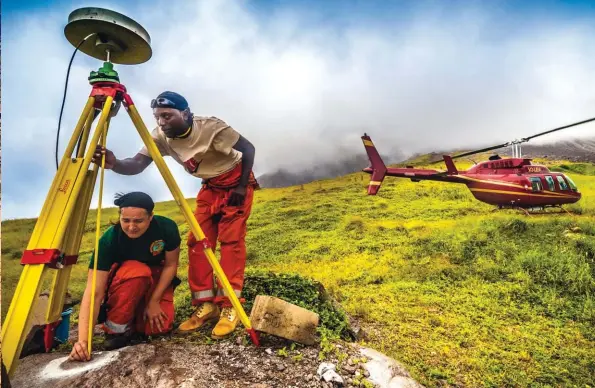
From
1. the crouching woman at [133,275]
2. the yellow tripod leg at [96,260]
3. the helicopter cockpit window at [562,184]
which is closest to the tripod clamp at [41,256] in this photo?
the yellow tripod leg at [96,260]

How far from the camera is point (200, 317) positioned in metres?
3.73

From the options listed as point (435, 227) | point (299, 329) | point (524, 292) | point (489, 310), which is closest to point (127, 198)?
point (299, 329)

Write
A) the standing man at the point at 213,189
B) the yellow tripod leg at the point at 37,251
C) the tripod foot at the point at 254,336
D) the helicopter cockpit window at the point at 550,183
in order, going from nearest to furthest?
the yellow tripod leg at the point at 37,251 < the tripod foot at the point at 254,336 < the standing man at the point at 213,189 < the helicopter cockpit window at the point at 550,183

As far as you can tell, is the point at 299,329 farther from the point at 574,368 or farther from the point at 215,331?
the point at 574,368

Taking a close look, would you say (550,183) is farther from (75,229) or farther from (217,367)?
(75,229)

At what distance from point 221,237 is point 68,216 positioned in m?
1.42

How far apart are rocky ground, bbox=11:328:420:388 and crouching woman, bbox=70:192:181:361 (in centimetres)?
22

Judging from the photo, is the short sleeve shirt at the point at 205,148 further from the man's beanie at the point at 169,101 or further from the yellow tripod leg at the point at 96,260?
the yellow tripod leg at the point at 96,260

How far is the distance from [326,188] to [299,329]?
16.4m

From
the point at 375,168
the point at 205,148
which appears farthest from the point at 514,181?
the point at 205,148

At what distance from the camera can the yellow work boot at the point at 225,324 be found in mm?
3391

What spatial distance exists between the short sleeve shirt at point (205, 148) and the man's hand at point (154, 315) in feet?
4.33

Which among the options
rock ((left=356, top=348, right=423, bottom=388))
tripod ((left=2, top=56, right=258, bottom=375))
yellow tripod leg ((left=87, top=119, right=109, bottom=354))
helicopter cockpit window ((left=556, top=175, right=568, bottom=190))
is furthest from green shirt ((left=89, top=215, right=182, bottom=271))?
helicopter cockpit window ((left=556, top=175, right=568, bottom=190))

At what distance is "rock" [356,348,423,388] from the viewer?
3.09 metres
